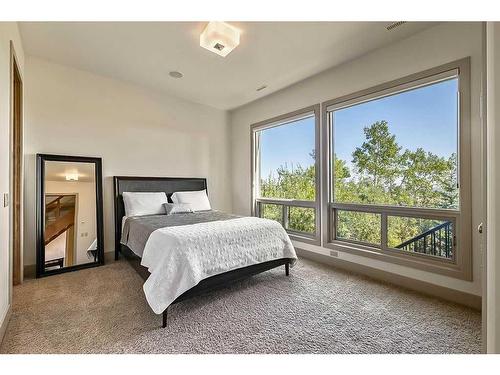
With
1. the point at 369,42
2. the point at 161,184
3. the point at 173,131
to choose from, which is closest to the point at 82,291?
the point at 161,184

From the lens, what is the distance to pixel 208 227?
242cm

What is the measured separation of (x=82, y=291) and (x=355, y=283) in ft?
9.98

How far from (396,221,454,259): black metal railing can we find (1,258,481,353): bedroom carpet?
495mm

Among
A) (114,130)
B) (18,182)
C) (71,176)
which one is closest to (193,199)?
(114,130)

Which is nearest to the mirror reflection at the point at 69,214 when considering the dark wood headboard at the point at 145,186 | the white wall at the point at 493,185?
the dark wood headboard at the point at 145,186

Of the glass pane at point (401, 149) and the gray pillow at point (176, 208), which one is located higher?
the glass pane at point (401, 149)

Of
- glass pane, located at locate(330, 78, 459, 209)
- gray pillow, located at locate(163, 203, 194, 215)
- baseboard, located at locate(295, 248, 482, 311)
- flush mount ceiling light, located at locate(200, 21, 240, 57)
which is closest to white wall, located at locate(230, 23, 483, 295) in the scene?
baseboard, located at locate(295, 248, 482, 311)

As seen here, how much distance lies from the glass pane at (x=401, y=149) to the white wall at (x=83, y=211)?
140 inches

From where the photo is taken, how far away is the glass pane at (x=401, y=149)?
234 cm

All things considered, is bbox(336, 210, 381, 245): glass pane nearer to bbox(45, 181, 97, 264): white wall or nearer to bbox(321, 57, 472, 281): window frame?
bbox(321, 57, 472, 281): window frame

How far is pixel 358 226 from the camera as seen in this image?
3.08 meters

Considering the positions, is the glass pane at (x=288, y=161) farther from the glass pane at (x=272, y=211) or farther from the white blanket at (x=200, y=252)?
the white blanket at (x=200, y=252)

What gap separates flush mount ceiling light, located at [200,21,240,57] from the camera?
220cm
